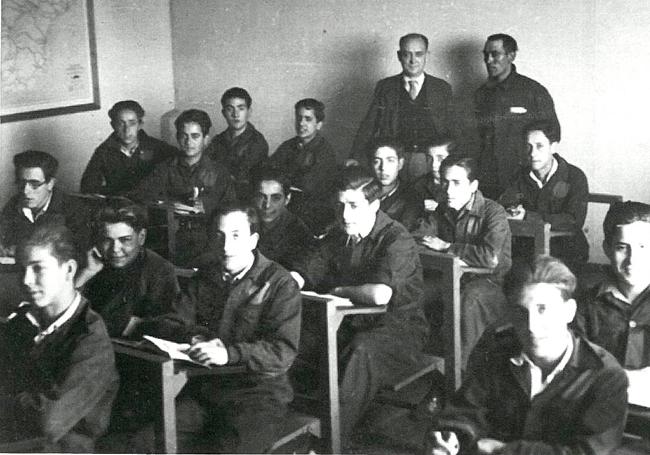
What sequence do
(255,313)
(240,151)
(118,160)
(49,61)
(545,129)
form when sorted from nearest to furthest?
(255,313) < (545,129) < (49,61) < (118,160) < (240,151)

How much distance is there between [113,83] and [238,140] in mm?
690

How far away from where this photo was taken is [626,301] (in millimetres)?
1905

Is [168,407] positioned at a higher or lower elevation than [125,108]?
lower

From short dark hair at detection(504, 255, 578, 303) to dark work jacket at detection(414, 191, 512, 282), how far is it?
129 cm

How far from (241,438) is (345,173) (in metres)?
0.93

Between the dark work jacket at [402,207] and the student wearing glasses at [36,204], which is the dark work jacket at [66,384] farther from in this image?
the dark work jacket at [402,207]

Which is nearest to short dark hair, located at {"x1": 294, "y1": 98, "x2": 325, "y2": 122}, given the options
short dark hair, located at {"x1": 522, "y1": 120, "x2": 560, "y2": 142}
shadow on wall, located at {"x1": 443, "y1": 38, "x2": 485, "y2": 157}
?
shadow on wall, located at {"x1": 443, "y1": 38, "x2": 485, "y2": 157}

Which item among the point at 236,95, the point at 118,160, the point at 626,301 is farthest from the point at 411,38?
the point at 626,301

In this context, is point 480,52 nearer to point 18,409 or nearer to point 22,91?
point 22,91

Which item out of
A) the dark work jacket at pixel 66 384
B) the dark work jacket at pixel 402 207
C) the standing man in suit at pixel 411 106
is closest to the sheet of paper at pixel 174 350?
the dark work jacket at pixel 66 384

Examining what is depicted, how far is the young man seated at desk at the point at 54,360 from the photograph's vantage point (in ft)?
6.23

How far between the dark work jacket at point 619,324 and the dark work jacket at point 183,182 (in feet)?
7.52

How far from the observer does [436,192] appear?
A: 11.4 feet

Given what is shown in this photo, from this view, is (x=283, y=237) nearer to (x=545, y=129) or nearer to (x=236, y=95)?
(x=545, y=129)
